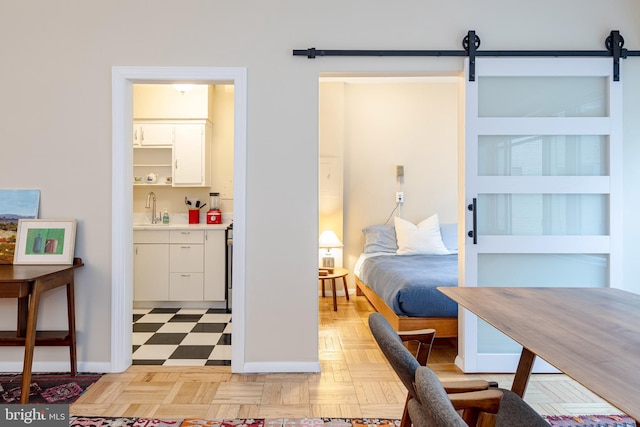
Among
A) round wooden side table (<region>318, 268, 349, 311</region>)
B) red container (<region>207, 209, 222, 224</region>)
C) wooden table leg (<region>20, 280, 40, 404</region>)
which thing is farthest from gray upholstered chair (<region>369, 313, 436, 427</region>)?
red container (<region>207, 209, 222, 224</region>)

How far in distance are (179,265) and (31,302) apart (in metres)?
2.26

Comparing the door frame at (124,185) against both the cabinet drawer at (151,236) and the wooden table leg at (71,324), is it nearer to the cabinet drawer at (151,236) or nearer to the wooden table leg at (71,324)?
the wooden table leg at (71,324)

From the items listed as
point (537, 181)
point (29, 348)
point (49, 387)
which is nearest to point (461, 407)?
point (537, 181)

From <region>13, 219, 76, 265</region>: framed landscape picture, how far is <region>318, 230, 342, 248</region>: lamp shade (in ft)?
9.10

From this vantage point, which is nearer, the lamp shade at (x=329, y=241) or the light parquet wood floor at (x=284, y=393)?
the light parquet wood floor at (x=284, y=393)

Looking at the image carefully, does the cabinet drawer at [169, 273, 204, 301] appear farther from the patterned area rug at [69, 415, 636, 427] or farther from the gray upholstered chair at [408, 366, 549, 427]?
the gray upholstered chair at [408, 366, 549, 427]

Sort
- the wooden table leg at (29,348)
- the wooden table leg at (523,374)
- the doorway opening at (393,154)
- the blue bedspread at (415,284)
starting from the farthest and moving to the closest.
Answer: the doorway opening at (393,154) → the blue bedspread at (415,284) → the wooden table leg at (29,348) → the wooden table leg at (523,374)

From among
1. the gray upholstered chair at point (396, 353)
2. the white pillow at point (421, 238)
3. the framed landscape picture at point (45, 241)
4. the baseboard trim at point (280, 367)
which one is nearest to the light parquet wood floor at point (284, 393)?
the baseboard trim at point (280, 367)

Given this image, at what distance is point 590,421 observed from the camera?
7.10 ft

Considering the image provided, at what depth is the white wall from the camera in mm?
2793

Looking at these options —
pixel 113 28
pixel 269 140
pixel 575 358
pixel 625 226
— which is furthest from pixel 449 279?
pixel 113 28

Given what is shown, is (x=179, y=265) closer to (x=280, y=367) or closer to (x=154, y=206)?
(x=154, y=206)

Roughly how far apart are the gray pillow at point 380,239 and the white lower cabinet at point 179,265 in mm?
1812

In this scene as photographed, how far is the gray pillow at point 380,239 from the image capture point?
5012mm
